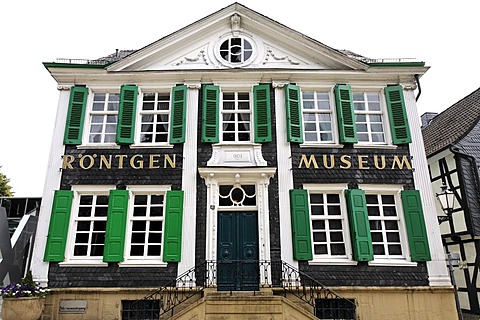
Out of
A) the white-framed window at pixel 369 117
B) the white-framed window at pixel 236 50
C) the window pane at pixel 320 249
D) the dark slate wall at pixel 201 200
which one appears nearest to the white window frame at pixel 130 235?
the dark slate wall at pixel 201 200

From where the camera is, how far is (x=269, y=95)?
38.9ft

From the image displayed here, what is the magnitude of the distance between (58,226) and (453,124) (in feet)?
49.0

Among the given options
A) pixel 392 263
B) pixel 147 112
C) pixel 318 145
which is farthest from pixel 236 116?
pixel 392 263

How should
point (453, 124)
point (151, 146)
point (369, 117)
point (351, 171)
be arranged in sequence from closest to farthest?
1. point (351, 171)
2. point (151, 146)
3. point (369, 117)
4. point (453, 124)

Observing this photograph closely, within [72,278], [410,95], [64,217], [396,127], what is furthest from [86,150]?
[410,95]

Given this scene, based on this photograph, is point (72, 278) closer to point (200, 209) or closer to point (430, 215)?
point (200, 209)

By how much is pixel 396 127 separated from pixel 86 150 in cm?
949

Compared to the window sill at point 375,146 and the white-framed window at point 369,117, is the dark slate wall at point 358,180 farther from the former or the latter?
the white-framed window at point 369,117

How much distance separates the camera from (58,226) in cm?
1042

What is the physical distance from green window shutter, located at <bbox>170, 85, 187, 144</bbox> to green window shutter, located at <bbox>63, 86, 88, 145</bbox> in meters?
2.76

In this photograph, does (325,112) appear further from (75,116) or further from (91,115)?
(75,116)

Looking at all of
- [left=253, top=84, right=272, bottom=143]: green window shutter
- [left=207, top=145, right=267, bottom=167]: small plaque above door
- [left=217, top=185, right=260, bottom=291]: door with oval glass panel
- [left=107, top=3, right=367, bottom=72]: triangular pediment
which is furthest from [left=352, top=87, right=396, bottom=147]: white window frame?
[left=217, top=185, right=260, bottom=291]: door with oval glass panel

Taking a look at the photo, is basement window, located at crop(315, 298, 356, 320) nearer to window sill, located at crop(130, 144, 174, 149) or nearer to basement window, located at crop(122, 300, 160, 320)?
basement window, located at crop(122, 300, 160, 320)

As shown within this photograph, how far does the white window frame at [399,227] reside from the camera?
10.3m
